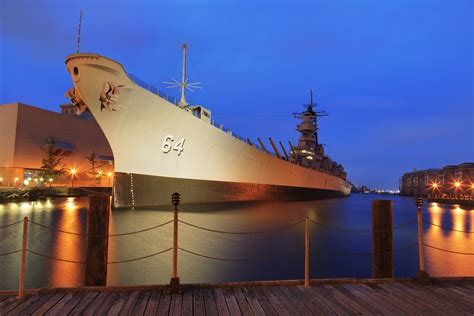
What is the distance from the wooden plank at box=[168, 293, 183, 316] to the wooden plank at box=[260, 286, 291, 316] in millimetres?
1092

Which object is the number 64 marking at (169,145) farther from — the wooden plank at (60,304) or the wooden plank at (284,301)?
the wooden plank at (284,301)

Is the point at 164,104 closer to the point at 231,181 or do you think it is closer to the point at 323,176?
the point at 231,181

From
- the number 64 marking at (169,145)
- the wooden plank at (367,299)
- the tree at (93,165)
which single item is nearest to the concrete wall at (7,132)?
the tree at (93,165)

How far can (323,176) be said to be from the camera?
38.9 meters

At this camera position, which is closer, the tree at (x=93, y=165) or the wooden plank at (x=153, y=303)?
the wooden plank at (x=153, y=303)

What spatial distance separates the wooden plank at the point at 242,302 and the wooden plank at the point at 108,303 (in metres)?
1.52

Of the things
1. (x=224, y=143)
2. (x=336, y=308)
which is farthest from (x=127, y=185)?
(x=336, y=308)

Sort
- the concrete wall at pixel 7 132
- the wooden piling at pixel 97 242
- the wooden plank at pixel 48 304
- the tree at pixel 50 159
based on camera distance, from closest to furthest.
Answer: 1. the wooden plank at pixel 48 304
2. the wooden piling at pixel 97 242
3. the concrete wall at pixel 7 132
4. the tree at pixel 50 159

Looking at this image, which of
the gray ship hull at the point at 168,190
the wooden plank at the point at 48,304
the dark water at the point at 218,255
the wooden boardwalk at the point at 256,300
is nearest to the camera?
the wooden plank at the point at 48,304

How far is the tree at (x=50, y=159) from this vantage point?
3612cm

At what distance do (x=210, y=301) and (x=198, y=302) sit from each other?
15 centimetres

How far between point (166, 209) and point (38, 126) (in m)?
32.7

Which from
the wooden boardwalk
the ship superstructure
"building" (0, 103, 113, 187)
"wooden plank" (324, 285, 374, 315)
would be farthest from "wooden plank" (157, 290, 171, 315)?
"building" (0, 103, 113, 187)

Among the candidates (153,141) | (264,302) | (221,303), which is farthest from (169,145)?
(264,302)
